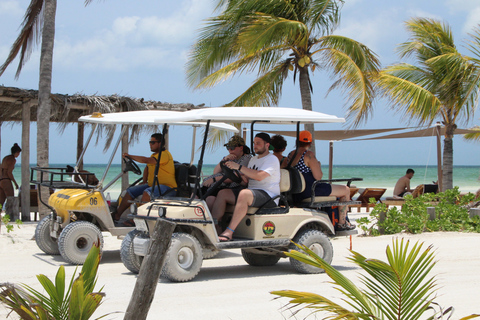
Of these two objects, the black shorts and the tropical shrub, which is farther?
the tropical shrub

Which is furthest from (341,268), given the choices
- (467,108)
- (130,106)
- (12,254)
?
(467,108)

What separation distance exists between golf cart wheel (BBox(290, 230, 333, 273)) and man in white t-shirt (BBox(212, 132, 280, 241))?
0.56m

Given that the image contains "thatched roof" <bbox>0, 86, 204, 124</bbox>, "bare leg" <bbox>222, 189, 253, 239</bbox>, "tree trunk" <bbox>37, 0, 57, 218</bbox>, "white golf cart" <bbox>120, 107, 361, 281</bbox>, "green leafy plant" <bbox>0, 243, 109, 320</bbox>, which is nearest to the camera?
"green leafy plant" <bbox>0, 243, 109, 320</bbox>

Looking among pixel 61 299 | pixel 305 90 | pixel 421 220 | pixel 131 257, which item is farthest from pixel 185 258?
pixel 305 90

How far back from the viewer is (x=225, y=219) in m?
7.35

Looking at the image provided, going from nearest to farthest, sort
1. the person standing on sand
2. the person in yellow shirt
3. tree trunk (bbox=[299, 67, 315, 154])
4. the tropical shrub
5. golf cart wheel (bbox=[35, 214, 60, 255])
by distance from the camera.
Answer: the person in yellow shirt → golf cart wheel (bbox=[35, 214, 60, 255]) → the tropical shrub → the person standing on sand → tree trunk (bbox=[299, 67, 315, 154])

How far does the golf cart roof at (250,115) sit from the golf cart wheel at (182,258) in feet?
4.49

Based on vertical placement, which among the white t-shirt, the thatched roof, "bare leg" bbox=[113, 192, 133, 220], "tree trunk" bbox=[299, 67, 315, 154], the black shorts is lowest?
"bare leg" bbox=[113, 192, 133, 220]

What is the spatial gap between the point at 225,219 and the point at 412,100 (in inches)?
356

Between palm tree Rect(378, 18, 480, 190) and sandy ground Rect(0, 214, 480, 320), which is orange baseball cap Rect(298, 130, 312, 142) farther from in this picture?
palm tree Rect(378, 18, 480, 190)

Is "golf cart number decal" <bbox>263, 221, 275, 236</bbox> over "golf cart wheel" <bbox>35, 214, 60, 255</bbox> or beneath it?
over

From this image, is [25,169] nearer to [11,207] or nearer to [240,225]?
[11,207]

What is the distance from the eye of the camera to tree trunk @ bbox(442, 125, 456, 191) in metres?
15.8

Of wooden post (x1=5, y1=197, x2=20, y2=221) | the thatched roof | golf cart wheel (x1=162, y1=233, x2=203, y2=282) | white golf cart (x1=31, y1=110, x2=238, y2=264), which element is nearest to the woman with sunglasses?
white golf cart (x1=31, y1=110, x2=238, y2=264)
